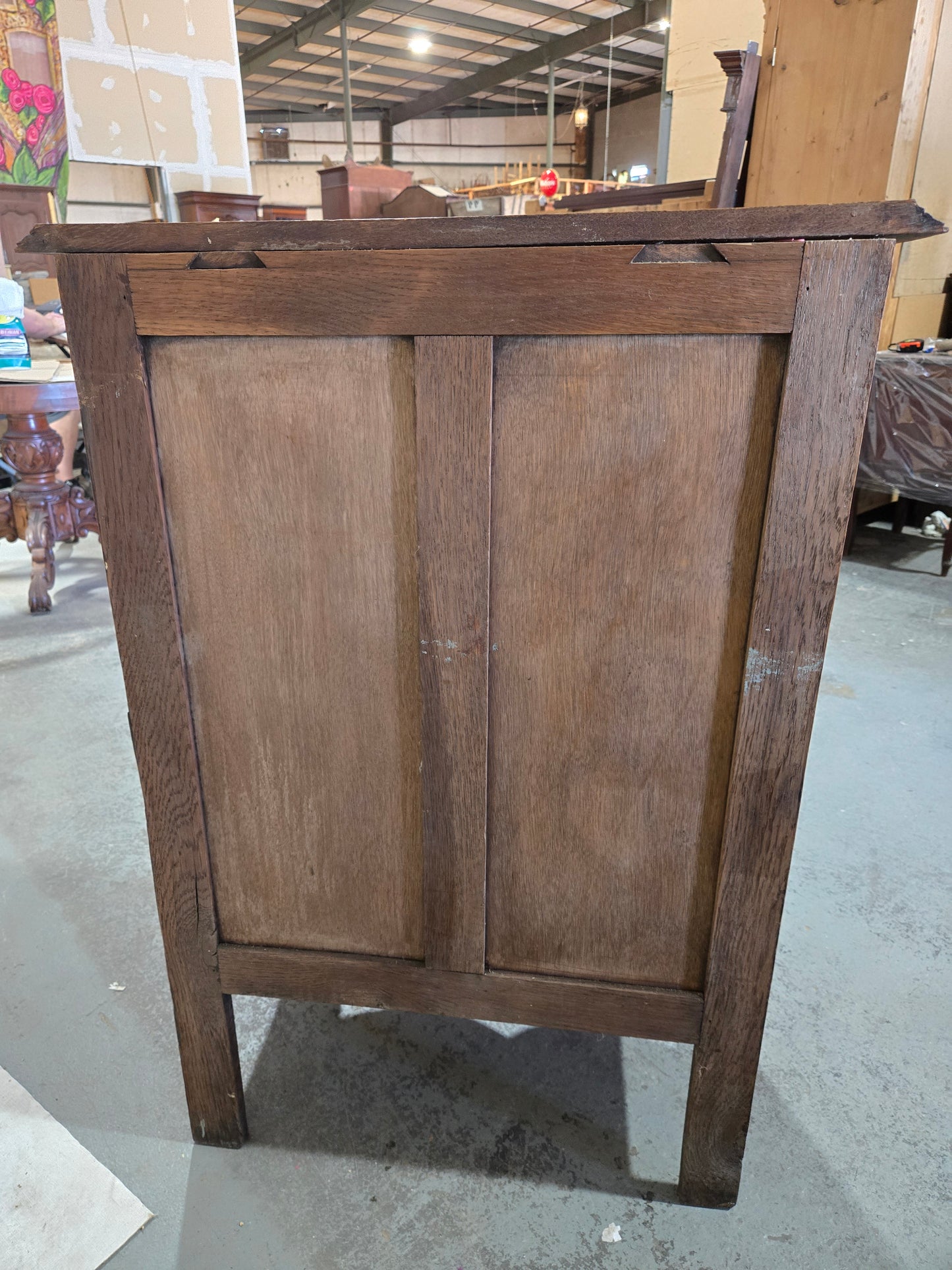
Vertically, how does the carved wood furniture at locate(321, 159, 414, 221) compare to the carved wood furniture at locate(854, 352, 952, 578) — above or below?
above

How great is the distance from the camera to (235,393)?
77 cm

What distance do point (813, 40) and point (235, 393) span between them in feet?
12.1

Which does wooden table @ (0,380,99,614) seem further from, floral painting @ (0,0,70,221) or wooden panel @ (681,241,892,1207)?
wooden panel @ (681,241,892,1207)

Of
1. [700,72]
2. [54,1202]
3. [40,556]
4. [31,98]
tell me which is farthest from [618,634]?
[31,98]

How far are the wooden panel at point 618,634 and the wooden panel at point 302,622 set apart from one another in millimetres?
101

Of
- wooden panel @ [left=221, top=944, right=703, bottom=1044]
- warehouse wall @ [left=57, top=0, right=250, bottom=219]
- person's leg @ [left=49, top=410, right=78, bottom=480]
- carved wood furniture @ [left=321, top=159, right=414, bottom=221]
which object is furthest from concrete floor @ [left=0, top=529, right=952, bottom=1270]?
warehouse wall @ [left=57, top=0, right=250, bottom=219]

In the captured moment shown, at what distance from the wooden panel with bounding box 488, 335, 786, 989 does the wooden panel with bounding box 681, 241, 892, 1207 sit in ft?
0.07

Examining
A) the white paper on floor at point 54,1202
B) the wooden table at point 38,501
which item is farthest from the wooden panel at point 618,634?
the wooden table at point 38,501

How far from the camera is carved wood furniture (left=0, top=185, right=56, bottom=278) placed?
12.3ft

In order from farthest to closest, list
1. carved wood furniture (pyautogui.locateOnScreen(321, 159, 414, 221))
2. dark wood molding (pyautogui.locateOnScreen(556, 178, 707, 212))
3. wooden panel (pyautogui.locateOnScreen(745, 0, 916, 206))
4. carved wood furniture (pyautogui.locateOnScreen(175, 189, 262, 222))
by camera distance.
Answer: carved wood furniture (pyautogui.locateOnScreen(175, 189, 262, 222))
wooden panel (pyautogui.locateOnScreen(745, 0, 916, 206))
dark wood molding (pyautogui.locateOnScreen(556, 178, 707, 212))
carved wood furniture (pyautogui.locateOnScreen(321, 159, 414, 221))

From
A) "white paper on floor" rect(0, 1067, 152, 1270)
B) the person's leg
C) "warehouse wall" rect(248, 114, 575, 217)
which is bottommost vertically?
"white paper on floor" rect(0, 1067, 152, 1270)

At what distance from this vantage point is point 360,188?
7.27 ft

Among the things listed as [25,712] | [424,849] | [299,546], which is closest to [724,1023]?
[424,849]

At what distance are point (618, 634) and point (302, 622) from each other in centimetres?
32
